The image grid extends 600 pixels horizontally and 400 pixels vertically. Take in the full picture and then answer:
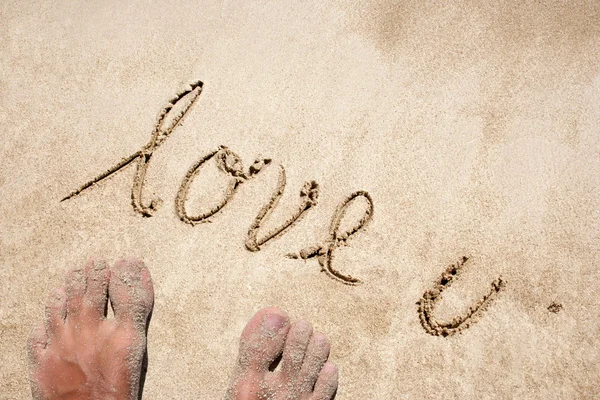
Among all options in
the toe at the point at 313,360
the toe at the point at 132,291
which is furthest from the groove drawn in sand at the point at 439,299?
the toe at the point at 132,291

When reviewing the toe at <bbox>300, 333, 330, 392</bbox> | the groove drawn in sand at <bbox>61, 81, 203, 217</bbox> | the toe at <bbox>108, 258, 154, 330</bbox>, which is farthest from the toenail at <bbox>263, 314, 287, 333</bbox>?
the groove drawn in sand at <bbox>61, 81, 203, 217</bbox>

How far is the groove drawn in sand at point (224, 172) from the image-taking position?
1948 mm

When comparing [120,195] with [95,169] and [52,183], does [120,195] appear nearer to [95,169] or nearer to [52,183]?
[95,169]

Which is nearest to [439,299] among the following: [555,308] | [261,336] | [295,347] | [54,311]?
[555,308]

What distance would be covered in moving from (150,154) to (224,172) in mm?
292

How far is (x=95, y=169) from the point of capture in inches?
78.9

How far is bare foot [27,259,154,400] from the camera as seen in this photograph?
6.15 feet

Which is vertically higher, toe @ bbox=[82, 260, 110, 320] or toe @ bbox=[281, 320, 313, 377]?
toe @ bbox=[82, 260, 110, 320]

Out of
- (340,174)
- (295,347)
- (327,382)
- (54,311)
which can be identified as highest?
(340,174)

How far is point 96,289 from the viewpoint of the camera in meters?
1.95

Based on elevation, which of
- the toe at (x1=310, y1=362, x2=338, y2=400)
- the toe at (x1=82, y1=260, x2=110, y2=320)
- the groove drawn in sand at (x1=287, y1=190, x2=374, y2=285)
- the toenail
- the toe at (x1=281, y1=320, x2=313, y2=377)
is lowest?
the toe at (x1=310, y1=362, x2=338, y2=400)

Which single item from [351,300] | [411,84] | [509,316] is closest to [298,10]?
[411,84]

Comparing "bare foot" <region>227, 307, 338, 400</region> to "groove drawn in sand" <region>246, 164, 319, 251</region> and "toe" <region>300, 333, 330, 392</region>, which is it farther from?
"groove drawn in sand" <region>246, 164, 319, 251</region>

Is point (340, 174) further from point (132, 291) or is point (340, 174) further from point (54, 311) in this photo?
point (54, 311)
